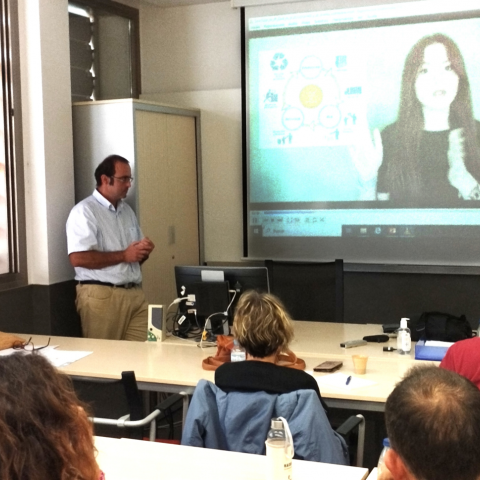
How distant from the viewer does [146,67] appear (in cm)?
617

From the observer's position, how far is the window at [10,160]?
457 cm

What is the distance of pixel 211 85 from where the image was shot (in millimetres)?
5957

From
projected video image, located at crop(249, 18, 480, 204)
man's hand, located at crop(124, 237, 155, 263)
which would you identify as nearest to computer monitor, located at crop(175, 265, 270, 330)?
man's hand, located at crop(124, 237, 155, 263)

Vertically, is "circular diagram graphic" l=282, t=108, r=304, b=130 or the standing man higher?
"circular diagram graphic" l=282, t=108, r=304, b=130

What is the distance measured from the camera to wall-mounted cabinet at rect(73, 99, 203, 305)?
5043mm

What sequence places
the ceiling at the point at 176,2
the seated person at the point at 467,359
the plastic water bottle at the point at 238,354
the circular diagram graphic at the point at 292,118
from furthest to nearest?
the ceiling at the point at 176,2, the circular diagram graphic at the point at 292,118, the plastic water bottle at the point at 238,354, the seated person at the point at 467,359

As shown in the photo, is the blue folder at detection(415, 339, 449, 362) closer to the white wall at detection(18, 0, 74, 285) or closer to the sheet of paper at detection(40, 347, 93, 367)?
the sheet of paper at detection(40, 347, 93, 367)

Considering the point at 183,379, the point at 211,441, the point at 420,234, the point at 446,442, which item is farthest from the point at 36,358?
the point at 420,234

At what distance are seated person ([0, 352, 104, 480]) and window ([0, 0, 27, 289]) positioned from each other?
3.57 m

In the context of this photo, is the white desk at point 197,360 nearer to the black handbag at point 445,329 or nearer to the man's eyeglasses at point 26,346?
the man's eyeglasses at point 26,346

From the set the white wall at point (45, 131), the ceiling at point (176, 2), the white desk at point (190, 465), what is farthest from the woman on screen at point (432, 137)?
the white desk at point (190, 465)

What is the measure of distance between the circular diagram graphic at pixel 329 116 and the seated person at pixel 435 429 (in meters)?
4.23

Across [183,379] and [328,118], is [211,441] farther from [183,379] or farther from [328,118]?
[328,118]

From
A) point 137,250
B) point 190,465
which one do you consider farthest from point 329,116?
point 190,465
